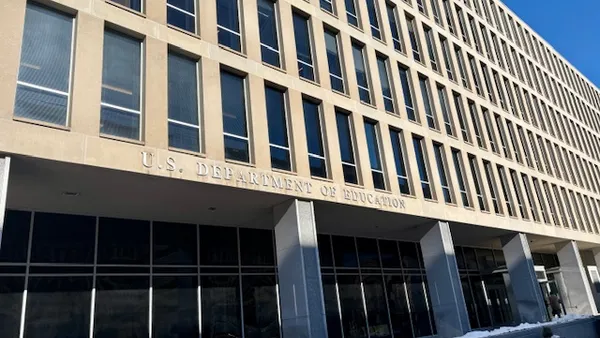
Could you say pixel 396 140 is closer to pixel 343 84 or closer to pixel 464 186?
pixel 343 84

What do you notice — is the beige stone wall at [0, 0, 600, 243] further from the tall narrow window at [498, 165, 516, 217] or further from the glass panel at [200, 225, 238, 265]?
the glass panel at [200, 225, 238, 265]

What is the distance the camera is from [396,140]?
19.0 meters

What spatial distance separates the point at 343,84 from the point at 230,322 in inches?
370

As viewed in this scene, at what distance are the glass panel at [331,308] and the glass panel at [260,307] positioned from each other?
2.33 m

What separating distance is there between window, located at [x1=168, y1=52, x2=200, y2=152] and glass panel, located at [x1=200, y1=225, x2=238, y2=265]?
4212 millimetres

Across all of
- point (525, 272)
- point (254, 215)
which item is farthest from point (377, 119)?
point (525, 272)

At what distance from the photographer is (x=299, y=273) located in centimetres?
1296

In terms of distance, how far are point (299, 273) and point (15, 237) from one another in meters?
7.41

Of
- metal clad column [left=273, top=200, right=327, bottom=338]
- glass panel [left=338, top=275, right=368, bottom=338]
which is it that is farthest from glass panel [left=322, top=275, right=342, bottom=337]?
metal clad column [left=273, top=200, right=327, bottom=338]

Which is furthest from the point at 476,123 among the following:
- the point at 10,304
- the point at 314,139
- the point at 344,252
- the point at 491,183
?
the point at 10,304

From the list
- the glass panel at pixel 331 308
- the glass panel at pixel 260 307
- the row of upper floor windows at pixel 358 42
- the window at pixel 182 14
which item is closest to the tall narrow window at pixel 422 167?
the row of upper floor windows at pixel 358 42

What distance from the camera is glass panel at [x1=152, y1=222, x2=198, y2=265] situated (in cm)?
1407

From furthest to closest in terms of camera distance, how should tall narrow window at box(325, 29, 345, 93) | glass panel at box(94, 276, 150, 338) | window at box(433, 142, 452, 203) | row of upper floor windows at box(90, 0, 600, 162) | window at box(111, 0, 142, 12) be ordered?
window at box(433, 142, 452, 203)
tall narrow window at box(325, 29, 345, 93)
row of upper floor windows at box(90, 0, 600, 162)
glass panel at box(94, 276, 150, 338)
window at box(111, 0, 142, 12)

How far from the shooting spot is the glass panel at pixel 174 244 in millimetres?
14070
